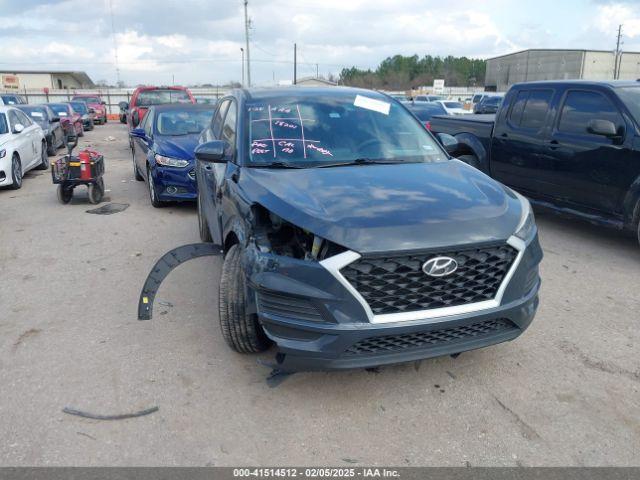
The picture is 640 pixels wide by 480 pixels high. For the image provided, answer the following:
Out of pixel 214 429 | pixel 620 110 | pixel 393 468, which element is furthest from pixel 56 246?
pixel 620 110

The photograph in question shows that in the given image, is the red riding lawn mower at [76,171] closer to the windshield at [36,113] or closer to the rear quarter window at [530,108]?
the rear quarter window at [530,108]

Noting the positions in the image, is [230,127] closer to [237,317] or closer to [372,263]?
[237,317]

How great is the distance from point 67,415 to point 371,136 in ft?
9.66

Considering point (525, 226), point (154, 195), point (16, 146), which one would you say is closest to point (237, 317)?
point (525, 226)

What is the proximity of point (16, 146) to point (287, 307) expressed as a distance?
9995 millimetres

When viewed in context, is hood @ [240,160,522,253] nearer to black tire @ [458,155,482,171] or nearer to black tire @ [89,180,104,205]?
black tire @ [458,155,482,171]

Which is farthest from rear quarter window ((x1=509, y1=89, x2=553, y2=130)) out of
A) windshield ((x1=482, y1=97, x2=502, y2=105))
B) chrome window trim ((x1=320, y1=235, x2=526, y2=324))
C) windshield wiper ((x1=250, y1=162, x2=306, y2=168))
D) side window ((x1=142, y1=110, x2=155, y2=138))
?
windshield ((x1=482, y1=97, x2=502, y2=105))

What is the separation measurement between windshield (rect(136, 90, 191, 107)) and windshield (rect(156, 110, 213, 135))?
775 centimetres

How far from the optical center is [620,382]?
3.46m

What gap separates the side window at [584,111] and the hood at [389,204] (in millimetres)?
A: 3197

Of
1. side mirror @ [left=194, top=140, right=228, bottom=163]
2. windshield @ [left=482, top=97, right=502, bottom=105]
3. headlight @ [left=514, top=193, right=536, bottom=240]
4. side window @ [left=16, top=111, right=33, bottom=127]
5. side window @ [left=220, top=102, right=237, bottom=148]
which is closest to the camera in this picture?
headlight @ [left=514, top=193, right=536, bottom=240]

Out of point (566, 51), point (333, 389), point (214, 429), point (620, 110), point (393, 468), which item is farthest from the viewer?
point (566, 51)

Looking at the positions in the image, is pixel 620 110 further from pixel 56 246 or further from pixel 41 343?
pixel 56 246

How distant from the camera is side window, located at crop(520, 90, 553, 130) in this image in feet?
23.1
